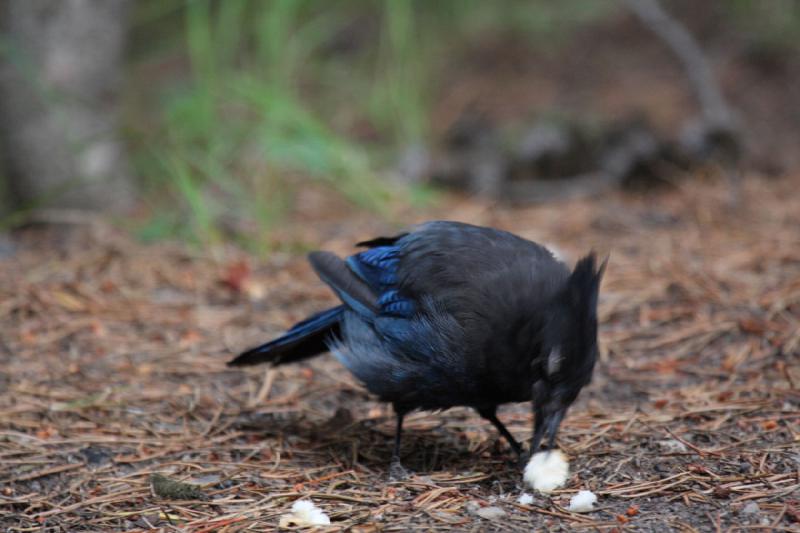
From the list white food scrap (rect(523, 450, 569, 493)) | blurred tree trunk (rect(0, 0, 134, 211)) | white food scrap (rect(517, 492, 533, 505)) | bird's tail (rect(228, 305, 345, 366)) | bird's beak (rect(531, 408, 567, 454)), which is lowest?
white food scrap (rect(517, 492, 533, 505))

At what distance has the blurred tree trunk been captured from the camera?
521 cm

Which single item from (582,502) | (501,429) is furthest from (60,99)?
(582,502)

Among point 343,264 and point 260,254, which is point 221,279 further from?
point 343,264

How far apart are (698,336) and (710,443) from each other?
3.47 feet

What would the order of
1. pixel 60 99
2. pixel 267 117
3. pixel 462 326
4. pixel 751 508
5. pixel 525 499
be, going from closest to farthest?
pixel 751 508 → pixel 525 499 → pixel 462 326 → pixel 60 99 → pixel 267 117

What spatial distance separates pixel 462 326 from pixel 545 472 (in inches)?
19.9

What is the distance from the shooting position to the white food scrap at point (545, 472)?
2793 millimetres

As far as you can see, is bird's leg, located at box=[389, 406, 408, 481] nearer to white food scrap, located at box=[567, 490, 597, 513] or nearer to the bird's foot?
the bird's foot

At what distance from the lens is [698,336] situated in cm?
407

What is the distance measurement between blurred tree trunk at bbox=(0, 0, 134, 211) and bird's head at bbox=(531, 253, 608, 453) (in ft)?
10.5

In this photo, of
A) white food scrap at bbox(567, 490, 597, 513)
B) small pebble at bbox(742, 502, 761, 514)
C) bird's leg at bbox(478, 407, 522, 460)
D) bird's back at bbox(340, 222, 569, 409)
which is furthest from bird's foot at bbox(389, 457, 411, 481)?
small pebble at bbox(742, 502, 761, 514)

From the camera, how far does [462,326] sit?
2.91 m

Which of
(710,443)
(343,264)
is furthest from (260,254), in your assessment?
(710,443)

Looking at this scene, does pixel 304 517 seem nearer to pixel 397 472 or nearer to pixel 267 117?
pixel 397 472
